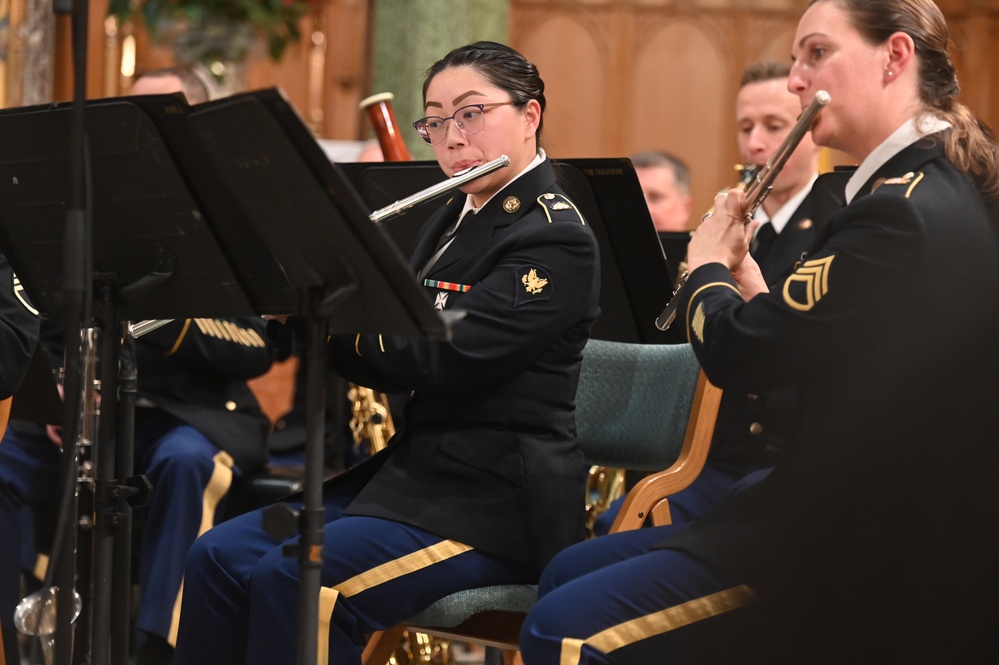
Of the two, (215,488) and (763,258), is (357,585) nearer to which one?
(215,488)

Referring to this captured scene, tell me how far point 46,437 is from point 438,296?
1.51 metres

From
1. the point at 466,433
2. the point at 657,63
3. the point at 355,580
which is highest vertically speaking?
the point at 657,63

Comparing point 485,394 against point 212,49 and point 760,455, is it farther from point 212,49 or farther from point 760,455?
point 212,49

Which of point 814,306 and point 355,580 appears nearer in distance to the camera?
point 814,306

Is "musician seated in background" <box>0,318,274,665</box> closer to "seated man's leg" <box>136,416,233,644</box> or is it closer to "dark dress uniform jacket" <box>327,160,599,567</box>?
"seated man's leg" <box>136,416,233,644</box>

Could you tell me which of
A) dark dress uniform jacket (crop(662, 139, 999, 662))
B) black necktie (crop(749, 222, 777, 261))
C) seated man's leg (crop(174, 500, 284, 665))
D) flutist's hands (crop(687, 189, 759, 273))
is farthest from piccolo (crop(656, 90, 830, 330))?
black necktie (crop(749, 222, 777, 261))

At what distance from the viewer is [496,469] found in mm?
2049

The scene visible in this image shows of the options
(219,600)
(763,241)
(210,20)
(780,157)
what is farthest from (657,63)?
(219,600)

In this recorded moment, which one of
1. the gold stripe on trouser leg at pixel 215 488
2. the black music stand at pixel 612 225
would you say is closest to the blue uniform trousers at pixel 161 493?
the gold stripe on trouser leg at pixel 215 488

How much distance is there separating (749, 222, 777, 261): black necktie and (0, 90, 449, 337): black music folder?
149 cm

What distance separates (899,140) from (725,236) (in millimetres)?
286

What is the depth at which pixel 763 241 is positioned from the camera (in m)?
3.01

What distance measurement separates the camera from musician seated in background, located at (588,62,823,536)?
2.07m

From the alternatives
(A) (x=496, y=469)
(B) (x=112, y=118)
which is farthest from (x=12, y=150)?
(A) (x=496, y=469)
